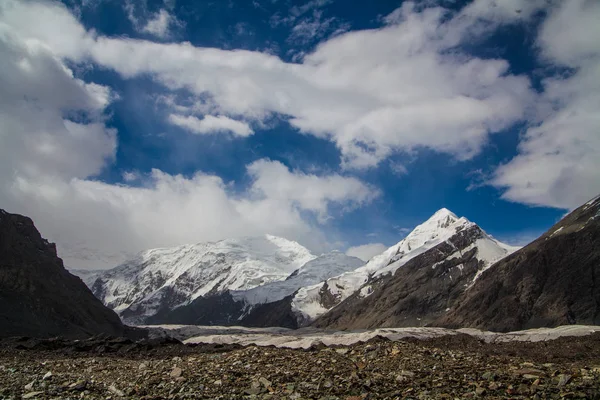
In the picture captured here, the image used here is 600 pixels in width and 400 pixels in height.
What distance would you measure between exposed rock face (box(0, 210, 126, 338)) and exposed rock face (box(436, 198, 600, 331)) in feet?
403

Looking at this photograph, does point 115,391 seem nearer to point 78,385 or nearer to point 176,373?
point 78,385

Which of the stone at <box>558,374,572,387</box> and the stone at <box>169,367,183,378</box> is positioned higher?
the stone at <box>558,374,572,387</box>

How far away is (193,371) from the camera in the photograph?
20234mm

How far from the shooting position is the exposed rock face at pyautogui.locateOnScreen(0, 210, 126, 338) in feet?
362

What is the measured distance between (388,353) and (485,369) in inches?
220

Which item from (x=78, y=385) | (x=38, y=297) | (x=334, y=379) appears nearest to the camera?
(x=334, y=379)

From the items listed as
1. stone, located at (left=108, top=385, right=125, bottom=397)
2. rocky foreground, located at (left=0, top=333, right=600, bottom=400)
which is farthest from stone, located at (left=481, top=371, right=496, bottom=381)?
stone, located at (left=108, top=385, right=125, bottom=397)

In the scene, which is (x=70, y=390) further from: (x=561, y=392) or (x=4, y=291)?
(x=4, y=291)

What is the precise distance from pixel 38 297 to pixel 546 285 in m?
156

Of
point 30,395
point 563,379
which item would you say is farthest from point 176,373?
point 563,379

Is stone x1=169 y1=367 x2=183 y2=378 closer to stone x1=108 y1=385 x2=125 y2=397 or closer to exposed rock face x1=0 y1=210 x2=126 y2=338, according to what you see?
stone x1=108 y1=385 x2=125 y2=397

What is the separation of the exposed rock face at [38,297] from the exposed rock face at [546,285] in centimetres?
12275

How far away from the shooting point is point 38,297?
415ft

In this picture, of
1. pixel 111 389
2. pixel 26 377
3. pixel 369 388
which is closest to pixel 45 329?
pixel 26 377
